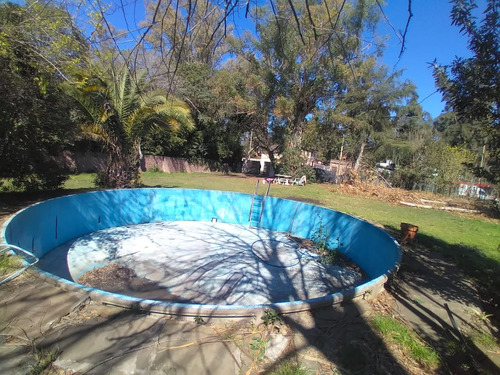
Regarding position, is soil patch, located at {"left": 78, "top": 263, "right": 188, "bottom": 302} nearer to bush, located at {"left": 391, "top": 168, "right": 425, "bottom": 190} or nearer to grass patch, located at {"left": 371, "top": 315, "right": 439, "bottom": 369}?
grass patch, located at {"left": 371, "top": 315, "right": 439, "bottom": 369}

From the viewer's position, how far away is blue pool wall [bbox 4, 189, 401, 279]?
5.99m

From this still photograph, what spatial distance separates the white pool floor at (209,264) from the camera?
5430 mm

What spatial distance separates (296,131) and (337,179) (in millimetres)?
6070

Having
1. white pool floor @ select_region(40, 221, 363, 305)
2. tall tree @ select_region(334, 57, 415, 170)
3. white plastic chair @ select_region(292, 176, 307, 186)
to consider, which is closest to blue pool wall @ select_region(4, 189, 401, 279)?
white pool floor @ select_region(40, 221, 363, 305)

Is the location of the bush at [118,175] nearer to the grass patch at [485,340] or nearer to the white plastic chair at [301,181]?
the grass patch at [485,340]

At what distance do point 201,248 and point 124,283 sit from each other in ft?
7.98

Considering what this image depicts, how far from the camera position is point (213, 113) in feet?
83.1

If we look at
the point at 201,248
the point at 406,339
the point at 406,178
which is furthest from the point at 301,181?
the point at 406,339

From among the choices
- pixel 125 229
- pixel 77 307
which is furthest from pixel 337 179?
pixel 77 307

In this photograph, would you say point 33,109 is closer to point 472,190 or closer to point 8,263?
point 8,263

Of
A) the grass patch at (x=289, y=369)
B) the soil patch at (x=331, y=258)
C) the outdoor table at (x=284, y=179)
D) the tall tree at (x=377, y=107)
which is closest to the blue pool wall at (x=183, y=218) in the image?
the soil patch at (x=331, y=258)

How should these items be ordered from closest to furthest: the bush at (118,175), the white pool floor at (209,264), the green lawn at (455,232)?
1. the white pool floor at (209,264)
2. the green lawn at (455,232)
3. the bush at (118,175)

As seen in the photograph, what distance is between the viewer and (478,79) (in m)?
3.36

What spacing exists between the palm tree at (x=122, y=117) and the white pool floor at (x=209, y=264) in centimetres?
314
